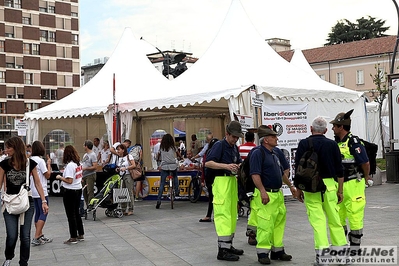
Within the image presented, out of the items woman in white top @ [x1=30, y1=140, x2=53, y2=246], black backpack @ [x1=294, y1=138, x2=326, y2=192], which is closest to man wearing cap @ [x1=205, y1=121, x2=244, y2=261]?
black backpack @ [x1=294, y1=138, x2=326, y2=192]

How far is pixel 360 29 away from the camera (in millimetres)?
71500

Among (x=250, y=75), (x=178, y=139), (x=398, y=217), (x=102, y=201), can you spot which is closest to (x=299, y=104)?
(x=250, y=75)

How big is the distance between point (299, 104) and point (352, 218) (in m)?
7.29

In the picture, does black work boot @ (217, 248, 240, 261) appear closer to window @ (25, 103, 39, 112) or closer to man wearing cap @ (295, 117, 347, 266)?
man wearing cap @ (295, 117, 347, 266)

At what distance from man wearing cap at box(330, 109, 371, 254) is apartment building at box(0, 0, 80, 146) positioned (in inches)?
2510

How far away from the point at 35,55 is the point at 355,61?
40.8 metres

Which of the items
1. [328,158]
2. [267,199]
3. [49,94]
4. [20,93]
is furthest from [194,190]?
[49,94]

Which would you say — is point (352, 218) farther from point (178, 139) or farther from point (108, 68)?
point (178, 139)

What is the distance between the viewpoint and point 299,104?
557 inches

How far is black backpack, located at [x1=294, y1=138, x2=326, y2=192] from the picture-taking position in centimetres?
644

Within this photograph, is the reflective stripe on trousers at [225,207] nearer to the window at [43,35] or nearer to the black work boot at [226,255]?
the black work boot at [226,255]

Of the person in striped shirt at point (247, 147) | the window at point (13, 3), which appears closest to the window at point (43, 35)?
the window at point (13, 3)

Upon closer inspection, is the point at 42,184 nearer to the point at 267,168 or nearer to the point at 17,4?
the point at 267,168

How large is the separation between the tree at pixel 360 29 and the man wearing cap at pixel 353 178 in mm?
67768
